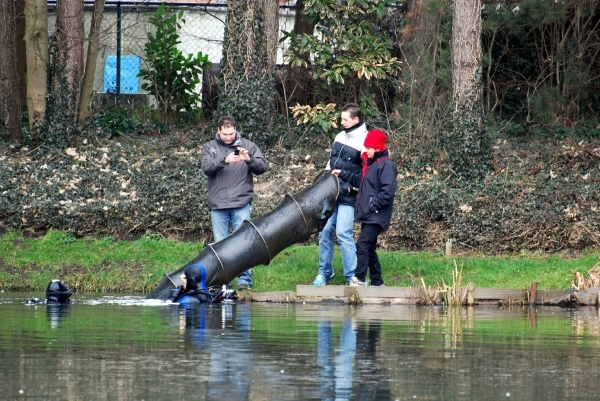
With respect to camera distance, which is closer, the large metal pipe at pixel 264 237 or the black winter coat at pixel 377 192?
the black winter coat at pixel 377 192

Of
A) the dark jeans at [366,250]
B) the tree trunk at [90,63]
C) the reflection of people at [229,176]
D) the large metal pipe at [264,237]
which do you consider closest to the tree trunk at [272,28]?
the tree trunk at [90,63]

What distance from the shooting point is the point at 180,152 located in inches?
881

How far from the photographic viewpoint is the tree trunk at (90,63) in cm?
2389

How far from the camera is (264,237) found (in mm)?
14125

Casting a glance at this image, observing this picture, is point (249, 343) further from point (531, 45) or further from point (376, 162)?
point (531, 45)

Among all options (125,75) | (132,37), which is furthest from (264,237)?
(125,75)

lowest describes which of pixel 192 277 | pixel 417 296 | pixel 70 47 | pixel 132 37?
pixel 417 296

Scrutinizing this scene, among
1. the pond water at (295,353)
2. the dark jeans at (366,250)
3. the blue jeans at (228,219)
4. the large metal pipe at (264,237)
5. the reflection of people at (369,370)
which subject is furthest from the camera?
the blue jeans at (228,219)

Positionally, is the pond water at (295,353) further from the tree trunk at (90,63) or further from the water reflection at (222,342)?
the tree trunk at (90,63)

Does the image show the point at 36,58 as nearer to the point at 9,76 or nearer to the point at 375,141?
the point at 9,76

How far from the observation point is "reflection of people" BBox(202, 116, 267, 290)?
14555 millimetres

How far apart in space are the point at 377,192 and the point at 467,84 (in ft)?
24.4

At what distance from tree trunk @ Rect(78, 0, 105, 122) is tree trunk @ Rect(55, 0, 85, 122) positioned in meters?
0.57

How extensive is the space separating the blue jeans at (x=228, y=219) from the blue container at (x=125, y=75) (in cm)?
1341
